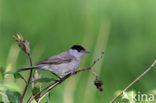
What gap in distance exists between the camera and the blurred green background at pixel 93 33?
208 inches

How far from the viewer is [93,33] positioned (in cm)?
670

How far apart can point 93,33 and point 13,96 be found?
4806 millimetres

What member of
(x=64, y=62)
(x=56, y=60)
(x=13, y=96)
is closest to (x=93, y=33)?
(x=64, y=62)

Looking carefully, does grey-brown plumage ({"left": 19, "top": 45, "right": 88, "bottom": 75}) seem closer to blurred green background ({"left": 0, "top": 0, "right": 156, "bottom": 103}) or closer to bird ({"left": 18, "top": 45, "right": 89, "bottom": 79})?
bird ({"left": 18, "top": 45, "right": 89, "bottom": 79})

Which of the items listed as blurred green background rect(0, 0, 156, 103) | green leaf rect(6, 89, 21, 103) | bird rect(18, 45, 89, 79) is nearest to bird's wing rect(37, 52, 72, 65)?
bird rect(18, 45, 89, 79)

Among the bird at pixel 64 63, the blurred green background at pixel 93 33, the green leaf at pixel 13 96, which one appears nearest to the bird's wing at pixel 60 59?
the bird at pixel 64 63

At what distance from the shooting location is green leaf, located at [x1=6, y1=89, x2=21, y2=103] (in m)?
1.95

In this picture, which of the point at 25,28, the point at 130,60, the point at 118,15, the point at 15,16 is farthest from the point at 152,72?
the point at 15,16

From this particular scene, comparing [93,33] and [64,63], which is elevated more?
[64,63]

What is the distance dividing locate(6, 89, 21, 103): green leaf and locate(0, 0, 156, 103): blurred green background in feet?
8.38

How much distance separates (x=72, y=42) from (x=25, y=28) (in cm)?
101

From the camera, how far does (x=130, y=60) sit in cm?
586

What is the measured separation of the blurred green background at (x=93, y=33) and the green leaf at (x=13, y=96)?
2554mm

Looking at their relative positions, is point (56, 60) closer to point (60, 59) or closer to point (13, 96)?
point (60, 59)
